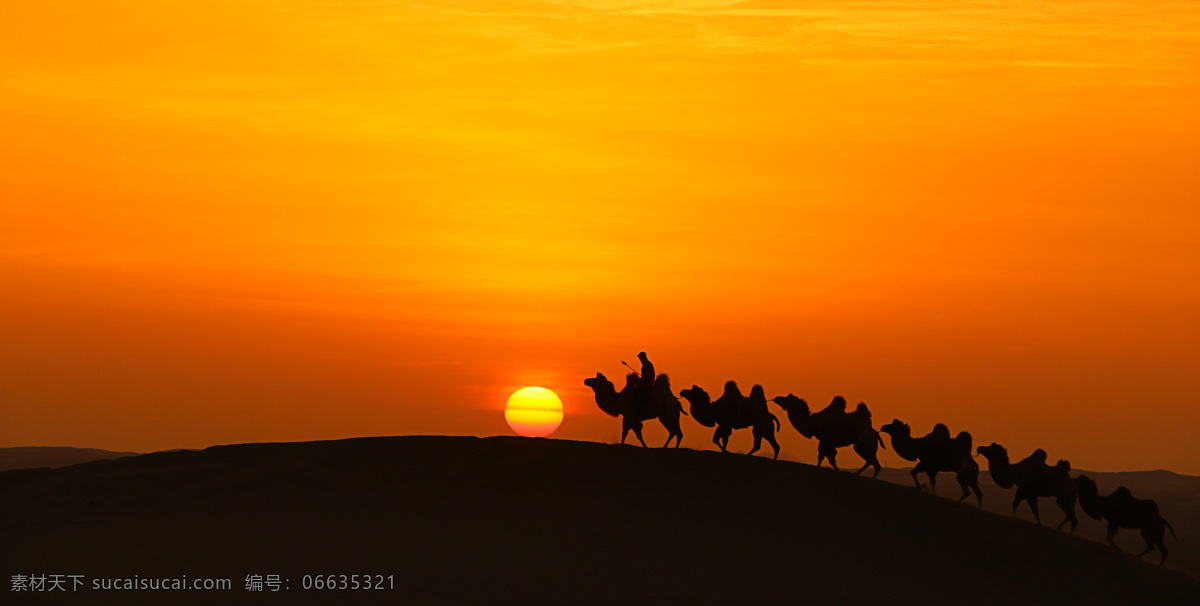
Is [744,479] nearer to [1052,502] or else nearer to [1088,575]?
[1088,575]

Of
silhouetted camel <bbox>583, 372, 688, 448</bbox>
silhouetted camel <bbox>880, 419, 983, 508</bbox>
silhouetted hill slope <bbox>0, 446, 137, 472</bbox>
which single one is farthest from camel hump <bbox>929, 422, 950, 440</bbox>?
silhouetted hill slope <bbox>0, 446, 137, 472</bbox>

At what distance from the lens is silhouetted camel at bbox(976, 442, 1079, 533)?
1188 inches

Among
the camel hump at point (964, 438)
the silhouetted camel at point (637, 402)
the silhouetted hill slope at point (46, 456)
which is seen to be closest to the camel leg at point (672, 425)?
the silhouetted camel at point (637, 402)

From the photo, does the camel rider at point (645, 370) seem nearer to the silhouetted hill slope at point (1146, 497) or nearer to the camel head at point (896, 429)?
the camel head at point (896, 429)

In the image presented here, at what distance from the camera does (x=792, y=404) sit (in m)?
31.3

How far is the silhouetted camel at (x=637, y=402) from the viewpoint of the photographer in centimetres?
2959

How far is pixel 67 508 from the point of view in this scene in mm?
26453

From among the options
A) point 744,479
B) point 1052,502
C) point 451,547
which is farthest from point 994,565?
point 1052,502

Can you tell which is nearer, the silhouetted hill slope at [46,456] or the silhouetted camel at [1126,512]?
the silhouetted camel at [1126,512]

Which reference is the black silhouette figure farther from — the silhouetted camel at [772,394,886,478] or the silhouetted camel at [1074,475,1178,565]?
the silhouetted camel at [1074,475,1178,565]

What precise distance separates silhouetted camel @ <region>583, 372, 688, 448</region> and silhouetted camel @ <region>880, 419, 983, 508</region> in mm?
5223

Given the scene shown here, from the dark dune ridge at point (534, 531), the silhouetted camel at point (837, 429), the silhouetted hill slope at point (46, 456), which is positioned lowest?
the dark dune ridge at point (534, 531)

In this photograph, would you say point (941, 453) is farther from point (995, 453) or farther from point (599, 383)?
point (599, 383)

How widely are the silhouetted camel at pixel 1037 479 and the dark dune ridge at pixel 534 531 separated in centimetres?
153
